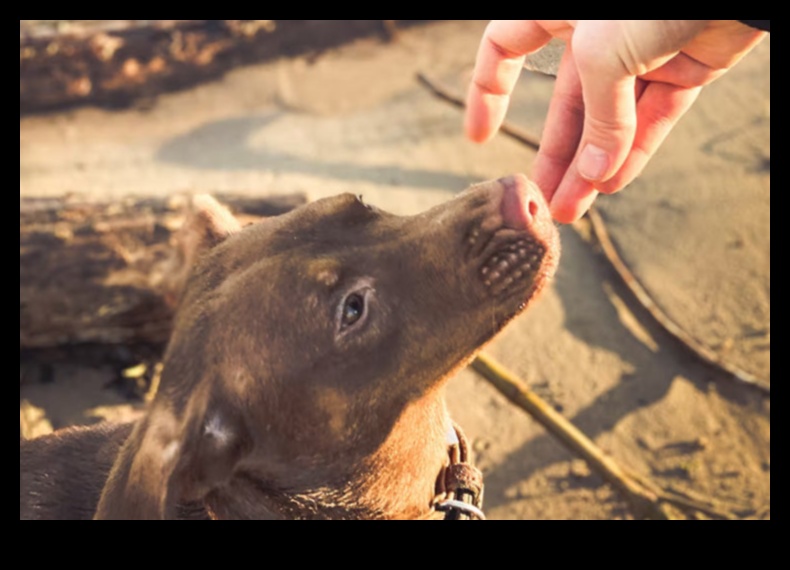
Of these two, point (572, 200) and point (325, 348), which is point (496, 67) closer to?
point (572, 200)

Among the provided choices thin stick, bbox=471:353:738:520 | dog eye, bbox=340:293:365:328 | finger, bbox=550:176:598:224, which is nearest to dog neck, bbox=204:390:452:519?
dog eye, bbox=340:293:365:328

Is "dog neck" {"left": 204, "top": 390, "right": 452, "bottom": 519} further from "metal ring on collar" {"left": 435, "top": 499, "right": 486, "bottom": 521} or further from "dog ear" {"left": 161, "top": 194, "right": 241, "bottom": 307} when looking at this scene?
"dog ear" {"left": 161, "top": 194, "right": 241, "bottom": 307}

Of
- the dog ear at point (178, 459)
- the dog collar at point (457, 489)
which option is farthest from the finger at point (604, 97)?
the dog ear at point (178, 459)

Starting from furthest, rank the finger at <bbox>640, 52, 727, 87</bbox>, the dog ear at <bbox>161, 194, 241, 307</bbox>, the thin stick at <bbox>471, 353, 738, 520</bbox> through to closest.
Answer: the thin stick at <bbox>471, 353, 738, 520</bbox>, the dog ear at <bbox>161, 194, 241, 307</bbox>, the finger at <bbox>640, 52, 727, 87</bbox>

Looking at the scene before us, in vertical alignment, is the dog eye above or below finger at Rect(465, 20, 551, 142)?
below

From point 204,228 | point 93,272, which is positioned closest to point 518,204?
point 204,228

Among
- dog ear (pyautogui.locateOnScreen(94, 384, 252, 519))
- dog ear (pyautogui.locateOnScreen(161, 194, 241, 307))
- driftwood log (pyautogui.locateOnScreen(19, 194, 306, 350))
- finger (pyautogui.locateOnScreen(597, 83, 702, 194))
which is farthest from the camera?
driftwood log (pyautogui.locateOnScreen(19, 194, 306, 350))

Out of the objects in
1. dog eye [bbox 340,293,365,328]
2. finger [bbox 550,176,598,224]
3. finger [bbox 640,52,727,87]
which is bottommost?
dog eye [bbox 340,293,365,328]
